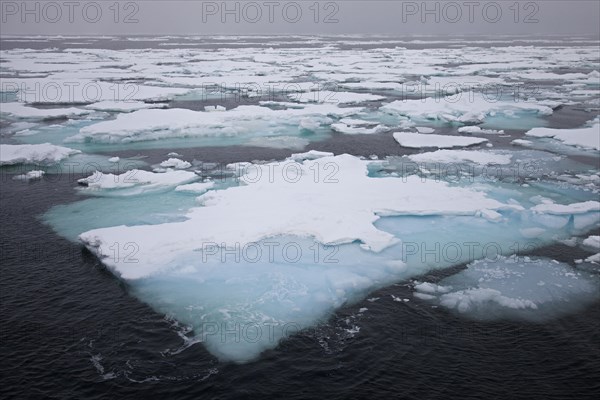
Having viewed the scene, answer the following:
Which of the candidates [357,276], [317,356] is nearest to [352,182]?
[357,276]

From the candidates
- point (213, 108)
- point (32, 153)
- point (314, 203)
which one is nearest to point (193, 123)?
point (213, 108)

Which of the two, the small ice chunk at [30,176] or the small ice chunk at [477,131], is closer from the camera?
the small ice chunk at [30,176]

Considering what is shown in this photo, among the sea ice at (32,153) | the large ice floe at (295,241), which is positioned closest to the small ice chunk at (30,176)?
the sea ice at (32,153)

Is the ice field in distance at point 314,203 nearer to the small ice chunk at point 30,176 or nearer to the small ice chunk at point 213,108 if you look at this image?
the small ice chunk at point 30,176

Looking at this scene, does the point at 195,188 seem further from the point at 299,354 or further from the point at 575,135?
the point at 575,135

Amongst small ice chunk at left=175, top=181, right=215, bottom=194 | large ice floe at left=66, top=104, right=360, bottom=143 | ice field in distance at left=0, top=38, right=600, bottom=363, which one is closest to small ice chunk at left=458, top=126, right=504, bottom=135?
ice field in distance at left=0, top=38, right=600, bottom=363

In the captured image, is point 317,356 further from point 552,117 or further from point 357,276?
point 552,117
